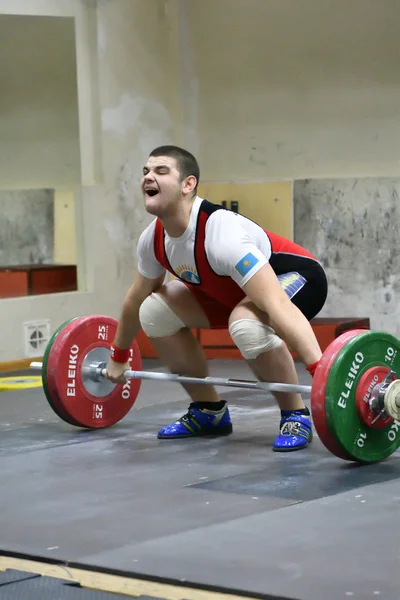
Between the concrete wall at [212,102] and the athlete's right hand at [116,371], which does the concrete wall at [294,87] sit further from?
the athlete's right hand at [116,371]

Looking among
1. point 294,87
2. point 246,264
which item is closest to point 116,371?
point 246,264

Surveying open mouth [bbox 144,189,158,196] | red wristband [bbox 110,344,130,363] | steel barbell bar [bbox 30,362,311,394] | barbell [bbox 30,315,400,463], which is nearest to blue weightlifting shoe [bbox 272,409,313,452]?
steel barbell bar [bbox 30,362,311,394]

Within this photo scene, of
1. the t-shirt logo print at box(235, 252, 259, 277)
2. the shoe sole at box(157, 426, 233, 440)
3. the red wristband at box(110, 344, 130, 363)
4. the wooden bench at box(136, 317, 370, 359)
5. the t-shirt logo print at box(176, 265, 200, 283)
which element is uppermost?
the t-shirt logo print at box(235, 252, 259, 277)

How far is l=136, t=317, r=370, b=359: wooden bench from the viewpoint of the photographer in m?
6.39

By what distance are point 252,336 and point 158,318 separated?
19.9 inches

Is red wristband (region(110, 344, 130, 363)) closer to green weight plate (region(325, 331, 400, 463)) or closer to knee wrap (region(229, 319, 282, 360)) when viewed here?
knee wrap (region(229, 319, 282, 360))

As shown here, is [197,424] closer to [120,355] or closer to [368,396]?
[120,355]

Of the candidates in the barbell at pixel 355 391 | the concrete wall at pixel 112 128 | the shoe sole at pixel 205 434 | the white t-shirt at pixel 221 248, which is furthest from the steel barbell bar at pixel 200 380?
the concrete wall at pixel 112 128

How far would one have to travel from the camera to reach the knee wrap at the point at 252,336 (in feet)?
11.9

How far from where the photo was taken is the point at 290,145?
22.7 feet

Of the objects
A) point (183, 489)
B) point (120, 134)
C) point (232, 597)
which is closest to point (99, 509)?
point (183, 489)

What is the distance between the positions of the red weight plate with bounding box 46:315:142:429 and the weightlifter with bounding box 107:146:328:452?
17 cm

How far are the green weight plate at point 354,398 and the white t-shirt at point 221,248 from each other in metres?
0.45

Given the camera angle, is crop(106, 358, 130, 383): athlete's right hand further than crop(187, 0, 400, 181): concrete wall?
No
